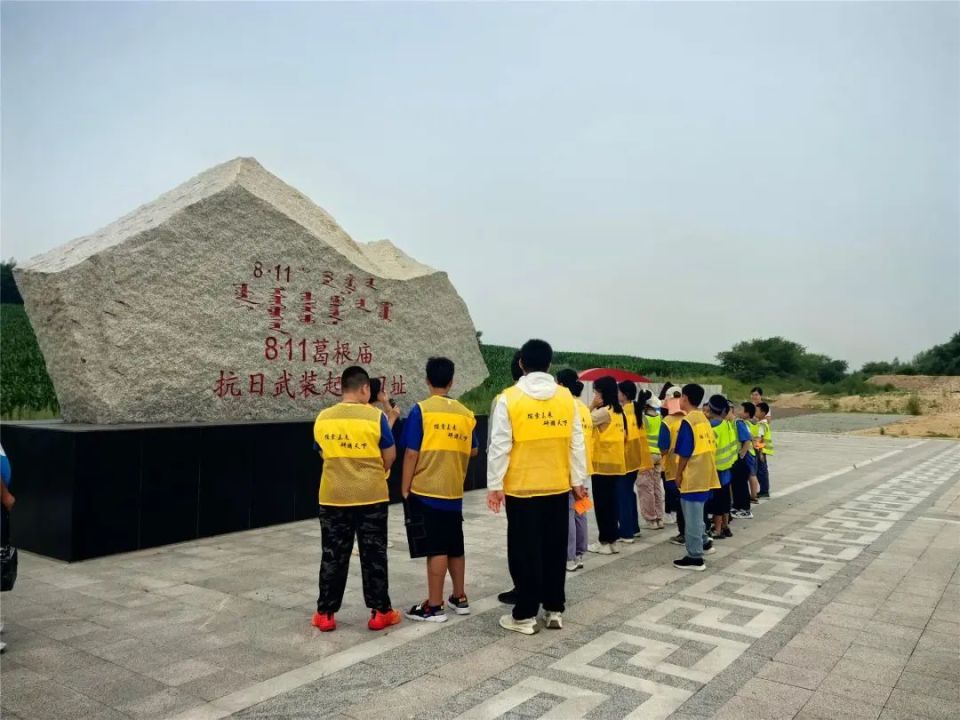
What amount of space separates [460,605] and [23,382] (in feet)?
35.4

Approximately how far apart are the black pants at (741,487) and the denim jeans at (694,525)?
234 cm

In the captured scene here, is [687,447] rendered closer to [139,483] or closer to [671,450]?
[671,450]

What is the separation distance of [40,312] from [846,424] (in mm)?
26205

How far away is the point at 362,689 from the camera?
9.93ft

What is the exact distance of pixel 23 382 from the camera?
39.0ft

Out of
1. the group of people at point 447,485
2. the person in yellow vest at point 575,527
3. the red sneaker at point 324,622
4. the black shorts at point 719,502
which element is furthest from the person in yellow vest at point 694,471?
the red sneaker at point 324,622

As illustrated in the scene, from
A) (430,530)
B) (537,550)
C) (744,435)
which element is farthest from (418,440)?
(744,435)

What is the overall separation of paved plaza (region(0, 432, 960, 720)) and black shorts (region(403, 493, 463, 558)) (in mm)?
398

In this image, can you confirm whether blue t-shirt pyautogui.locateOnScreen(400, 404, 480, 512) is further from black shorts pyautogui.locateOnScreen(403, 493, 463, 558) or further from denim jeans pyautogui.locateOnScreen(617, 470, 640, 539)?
denim jeans pyautogui.locateOnScreen(617, 470, 640, 539)

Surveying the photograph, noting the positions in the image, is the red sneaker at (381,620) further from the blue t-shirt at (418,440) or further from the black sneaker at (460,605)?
the blue t-shirt at (418,440)

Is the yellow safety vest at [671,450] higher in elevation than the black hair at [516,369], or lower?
lower

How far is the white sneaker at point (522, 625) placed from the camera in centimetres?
374

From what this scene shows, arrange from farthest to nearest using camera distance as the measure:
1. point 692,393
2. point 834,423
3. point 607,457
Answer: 1. point 834,423
2. point 607,457
3. point 692,393

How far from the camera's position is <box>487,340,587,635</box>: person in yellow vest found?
3773 millimetres
